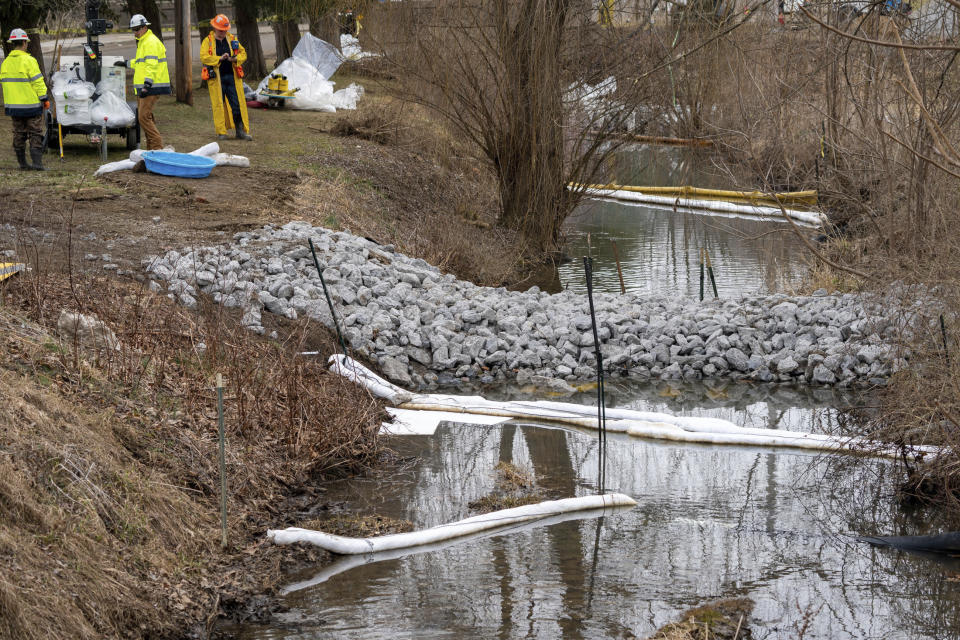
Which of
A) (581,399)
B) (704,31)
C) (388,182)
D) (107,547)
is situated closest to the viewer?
(107,547)

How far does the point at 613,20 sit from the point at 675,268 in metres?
4.17

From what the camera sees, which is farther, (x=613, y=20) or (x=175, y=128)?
(x=175, y=128)

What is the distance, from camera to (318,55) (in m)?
23.8

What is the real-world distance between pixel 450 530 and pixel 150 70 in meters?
10.6

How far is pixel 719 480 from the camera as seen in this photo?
7.79m

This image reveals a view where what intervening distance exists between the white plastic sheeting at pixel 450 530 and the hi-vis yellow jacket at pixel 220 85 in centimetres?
1222

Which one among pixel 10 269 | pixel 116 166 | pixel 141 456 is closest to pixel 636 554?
pixel 141 456

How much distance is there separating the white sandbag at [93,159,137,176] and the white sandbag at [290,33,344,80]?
9872 millimetres

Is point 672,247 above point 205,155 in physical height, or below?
below

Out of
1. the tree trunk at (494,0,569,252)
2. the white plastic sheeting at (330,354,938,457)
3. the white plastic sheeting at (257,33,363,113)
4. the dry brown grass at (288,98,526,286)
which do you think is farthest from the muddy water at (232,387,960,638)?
the white plastic sheeting at (257,33,363,113)

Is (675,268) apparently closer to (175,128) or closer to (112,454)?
(175,128)

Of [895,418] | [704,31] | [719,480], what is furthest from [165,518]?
[704,31]

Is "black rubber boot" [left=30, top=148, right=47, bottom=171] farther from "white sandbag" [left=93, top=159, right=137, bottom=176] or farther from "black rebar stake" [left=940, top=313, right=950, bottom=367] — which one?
"black rebar stake" [left=940, top=313, right=950, bottom=367]

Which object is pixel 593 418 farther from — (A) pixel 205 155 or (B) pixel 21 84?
(B) pixel 21 84
